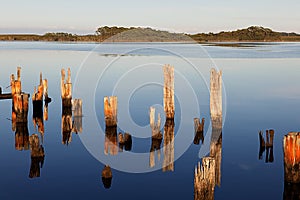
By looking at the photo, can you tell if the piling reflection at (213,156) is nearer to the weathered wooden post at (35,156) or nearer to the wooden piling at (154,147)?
the wooden piling at (154,147)

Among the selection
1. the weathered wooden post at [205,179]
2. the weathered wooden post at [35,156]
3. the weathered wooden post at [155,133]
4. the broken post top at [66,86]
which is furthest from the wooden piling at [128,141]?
the broken post top at [66,86]

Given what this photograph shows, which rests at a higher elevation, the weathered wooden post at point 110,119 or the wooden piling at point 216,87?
the wooden piling at point 216,87

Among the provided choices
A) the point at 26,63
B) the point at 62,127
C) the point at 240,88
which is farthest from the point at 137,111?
the point at 26,63

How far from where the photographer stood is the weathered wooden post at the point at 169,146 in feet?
55.3

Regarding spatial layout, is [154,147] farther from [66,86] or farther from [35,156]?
[66,86]

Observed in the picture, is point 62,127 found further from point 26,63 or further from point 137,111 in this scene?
point 26,63

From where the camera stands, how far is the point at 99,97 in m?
31.8

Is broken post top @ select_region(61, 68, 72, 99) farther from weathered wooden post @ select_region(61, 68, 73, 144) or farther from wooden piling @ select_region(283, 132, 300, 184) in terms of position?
wooden piling @ select_region(283, 132, 300, 184)

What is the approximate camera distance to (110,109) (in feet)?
69.2

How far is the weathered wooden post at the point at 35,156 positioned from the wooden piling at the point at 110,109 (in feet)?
15.9

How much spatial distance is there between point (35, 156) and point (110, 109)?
5246mm

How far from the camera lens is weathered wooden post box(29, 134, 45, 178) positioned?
1564 cm

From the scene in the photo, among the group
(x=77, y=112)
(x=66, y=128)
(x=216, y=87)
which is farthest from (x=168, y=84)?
(x=66, y=128)

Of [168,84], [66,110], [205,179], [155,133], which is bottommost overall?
[155,133]
